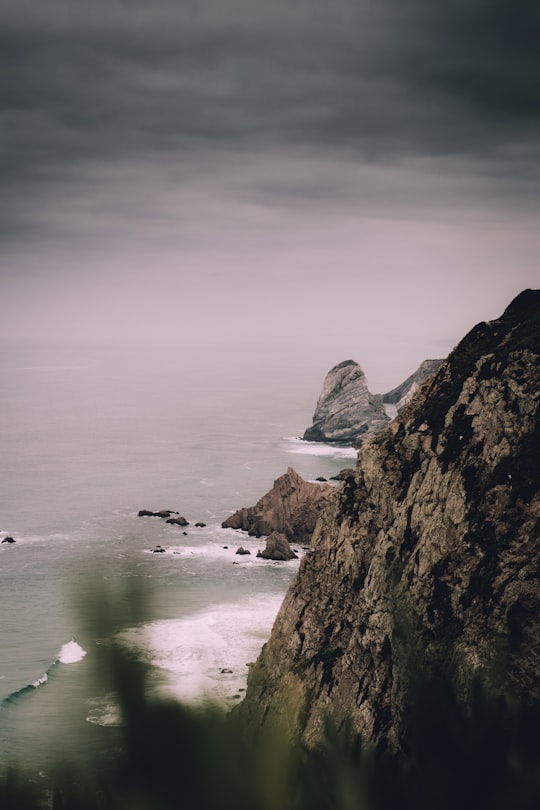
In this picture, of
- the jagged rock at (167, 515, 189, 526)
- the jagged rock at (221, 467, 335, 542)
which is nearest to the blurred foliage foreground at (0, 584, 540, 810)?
the jagged rock at (221, 467, 335, 542)

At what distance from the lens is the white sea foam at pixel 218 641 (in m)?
52.8

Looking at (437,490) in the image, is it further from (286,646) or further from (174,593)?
(174,593)

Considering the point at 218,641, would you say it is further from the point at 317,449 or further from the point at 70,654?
the point at 317,449

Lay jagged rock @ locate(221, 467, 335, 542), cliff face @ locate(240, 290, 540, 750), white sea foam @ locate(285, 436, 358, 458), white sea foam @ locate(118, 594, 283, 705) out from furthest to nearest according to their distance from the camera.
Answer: white sea foam @ locate(285, 436, 358, 458), jagged rock @ locate(221, 467, 335, 542), white sea foam @ locate(118, 594, 283, 705), cliff face @ locate(240, 290, 540, 750)

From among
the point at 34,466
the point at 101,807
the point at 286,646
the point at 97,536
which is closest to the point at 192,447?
the point at 34,466

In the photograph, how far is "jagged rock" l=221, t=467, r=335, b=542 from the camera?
93062mm

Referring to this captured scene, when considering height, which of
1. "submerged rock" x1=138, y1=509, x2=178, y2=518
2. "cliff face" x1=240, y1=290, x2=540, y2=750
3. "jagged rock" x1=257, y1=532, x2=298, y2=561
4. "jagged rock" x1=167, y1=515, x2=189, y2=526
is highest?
"cliff face" x1=240, y1=290, x2=540, y2=750

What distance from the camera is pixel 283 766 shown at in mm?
6172

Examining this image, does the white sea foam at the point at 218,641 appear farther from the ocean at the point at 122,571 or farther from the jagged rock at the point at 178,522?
the jagged rock at the point at 178,522

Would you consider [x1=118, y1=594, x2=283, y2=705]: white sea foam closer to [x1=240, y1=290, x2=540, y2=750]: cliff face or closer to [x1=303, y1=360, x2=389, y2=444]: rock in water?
[x1=240, y1=290, x2=540, y2=750]: cliff face

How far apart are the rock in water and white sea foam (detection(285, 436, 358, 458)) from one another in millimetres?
3202

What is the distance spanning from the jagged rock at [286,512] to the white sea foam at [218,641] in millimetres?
22336

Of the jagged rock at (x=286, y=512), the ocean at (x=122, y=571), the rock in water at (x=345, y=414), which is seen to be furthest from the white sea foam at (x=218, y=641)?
the rock in water at (x=345, y=414)

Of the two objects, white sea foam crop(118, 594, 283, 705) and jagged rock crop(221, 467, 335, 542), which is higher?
jagged rock crop(221, 467, 335, 542)
